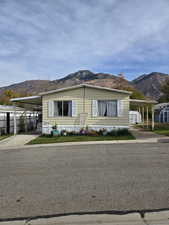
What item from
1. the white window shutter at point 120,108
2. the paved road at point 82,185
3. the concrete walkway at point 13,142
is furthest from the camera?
the white window shutter at point 120,108

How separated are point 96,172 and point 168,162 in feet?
8.80

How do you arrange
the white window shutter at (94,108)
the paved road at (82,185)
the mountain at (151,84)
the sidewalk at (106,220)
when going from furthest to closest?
the mountain at (151,84)
the white window shutter at (94,108)
the paved road at (82,185)
the sidewalk at (106,220)

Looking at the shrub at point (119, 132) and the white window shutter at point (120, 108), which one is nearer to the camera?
the shrub at point (119, 132)

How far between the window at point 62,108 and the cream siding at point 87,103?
342 millimetres

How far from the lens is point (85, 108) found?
16266mm

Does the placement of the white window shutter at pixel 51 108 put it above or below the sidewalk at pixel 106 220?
above

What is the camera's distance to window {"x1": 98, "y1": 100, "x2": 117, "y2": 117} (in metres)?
16.0

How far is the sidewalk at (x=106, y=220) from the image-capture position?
314 centimetres

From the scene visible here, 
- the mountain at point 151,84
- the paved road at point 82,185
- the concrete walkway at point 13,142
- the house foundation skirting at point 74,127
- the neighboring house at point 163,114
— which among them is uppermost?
the mountain at point 151,84

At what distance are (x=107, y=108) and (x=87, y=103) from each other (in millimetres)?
1624

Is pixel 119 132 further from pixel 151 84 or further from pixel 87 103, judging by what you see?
pixel 151 84

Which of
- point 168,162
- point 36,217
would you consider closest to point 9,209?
point 36,217

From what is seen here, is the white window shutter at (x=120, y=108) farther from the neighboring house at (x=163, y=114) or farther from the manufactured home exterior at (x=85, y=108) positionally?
the neighboring house at (x=163, y=114)

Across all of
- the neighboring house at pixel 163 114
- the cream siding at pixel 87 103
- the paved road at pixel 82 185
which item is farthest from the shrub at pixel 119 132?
the neighboring house at pixel 163 114
